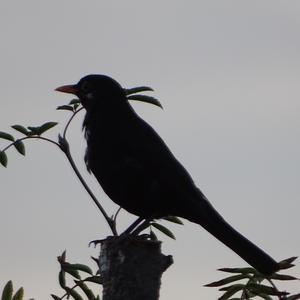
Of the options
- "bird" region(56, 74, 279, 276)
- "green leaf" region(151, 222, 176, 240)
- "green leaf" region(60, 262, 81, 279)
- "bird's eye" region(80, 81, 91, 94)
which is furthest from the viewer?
"bird's eye" region(80, 81, 91, 94)

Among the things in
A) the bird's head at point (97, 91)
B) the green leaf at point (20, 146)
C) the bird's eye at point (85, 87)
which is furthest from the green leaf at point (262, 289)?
the bird's eye at point (85, 87)

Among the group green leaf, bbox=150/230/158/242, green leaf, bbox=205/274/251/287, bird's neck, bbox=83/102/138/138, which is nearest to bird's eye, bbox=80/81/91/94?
bird's neck, bbox=83/102/138/138

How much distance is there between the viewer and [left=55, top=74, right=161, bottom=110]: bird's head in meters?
6.76

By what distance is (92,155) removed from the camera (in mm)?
6012

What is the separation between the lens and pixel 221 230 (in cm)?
577

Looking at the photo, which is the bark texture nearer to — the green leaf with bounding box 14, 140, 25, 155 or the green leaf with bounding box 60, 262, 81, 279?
the green leaf with bounding box 60, 262, 81, 279

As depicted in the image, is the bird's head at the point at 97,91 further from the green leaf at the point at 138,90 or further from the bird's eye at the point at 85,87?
the green leaf at the point at 138,90

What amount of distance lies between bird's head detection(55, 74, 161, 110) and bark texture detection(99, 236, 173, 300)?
2.94 meters

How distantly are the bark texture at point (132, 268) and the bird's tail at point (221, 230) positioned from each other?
58.0 inches

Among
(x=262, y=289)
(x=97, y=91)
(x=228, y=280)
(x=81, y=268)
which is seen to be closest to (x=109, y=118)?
(x=97, y=91)

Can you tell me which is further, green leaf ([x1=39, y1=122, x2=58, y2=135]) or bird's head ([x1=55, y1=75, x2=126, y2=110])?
bird's head ([x1=55, y1=75, x2=126, y2=110])

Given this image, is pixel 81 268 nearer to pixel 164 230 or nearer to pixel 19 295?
pixel 19 295

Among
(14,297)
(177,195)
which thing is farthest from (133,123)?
(14,297)

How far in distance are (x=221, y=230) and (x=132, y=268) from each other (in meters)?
2.20
